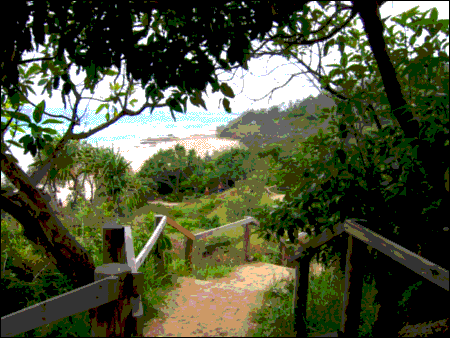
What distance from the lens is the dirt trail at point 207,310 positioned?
2.80 m

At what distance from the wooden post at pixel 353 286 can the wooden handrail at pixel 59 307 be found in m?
1.46

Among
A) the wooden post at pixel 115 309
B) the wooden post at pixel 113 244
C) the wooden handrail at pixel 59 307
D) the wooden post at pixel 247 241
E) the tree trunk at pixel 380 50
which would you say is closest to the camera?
the wooden handrail at pixel 59 307

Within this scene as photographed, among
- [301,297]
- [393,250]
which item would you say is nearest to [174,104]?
[393,250]

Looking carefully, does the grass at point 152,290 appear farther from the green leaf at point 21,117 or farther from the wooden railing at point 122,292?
the green leaf at point 21,117

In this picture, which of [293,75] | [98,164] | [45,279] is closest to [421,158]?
[293,75]

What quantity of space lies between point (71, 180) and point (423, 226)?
773 cm

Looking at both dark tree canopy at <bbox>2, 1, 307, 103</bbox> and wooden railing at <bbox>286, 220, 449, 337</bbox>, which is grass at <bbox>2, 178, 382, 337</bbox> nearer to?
wooden railing at <bbox>286, 220, 449, 337</bbox>

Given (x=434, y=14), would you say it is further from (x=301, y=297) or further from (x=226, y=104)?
(x=301, y=297)

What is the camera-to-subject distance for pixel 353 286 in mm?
2088

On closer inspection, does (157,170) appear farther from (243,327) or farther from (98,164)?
(243,327)

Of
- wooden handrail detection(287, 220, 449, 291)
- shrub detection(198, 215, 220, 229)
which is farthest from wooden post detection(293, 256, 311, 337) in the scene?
shrub detection(198, 215, 220, 229)

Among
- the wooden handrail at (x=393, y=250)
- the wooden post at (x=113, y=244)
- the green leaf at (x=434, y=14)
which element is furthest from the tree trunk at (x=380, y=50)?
the wooden post at (x=113, y=244)

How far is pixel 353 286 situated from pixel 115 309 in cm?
150

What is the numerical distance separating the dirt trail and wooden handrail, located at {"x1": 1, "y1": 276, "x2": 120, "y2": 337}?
1497 millimetres
